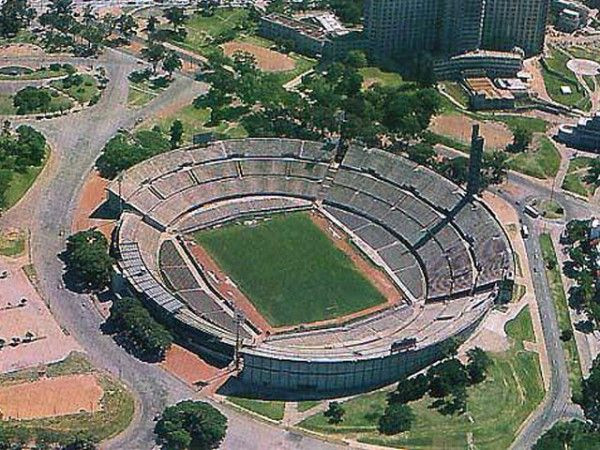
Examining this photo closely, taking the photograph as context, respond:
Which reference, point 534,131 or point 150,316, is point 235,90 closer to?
point 534,131

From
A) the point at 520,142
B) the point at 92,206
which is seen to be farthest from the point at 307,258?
the point at 520,142

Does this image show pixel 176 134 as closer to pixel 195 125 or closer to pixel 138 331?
pixel 195 125

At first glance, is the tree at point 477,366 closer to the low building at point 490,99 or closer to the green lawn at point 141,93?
the low building at point 490,99

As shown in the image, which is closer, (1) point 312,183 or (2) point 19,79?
(1) point 312,183

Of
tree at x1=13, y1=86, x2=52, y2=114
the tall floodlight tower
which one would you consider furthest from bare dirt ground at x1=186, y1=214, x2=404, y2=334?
tree at x1=13, y1=86, x2=52, y2=114

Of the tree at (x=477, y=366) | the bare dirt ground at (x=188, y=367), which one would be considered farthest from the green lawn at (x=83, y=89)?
the tree at (x=477, y=366)

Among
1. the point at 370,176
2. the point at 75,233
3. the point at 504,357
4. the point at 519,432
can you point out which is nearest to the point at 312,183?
the point at 370,176
